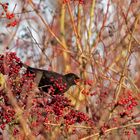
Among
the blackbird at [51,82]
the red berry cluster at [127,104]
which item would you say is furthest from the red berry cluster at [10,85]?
the red berry cluster at [127,104]

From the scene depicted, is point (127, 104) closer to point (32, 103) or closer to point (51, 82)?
point (51, 82)

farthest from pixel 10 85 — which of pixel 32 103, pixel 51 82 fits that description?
pixel 51 82

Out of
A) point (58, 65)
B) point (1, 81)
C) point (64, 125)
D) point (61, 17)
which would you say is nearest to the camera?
point (1, 81)

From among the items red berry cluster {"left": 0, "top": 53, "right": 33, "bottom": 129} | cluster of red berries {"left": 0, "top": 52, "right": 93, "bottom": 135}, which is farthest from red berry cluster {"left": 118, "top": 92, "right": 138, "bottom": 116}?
red berry cluster {"left": 0, "top": 53, "right": 33, "bottom": 129}

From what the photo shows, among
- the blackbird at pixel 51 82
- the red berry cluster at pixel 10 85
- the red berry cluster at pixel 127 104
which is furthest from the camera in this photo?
the red berry cluster at pixel 127 104

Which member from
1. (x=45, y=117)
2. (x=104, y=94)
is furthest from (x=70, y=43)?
(x=45, y=117)

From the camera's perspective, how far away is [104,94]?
5301 millimetres

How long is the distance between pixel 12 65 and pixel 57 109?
0.54 metres

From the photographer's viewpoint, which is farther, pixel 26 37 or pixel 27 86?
pixel 26 37

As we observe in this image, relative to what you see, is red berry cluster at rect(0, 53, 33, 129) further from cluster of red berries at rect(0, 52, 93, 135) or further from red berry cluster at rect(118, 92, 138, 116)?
red berry cluster at rect(118, 92, 138, 116)

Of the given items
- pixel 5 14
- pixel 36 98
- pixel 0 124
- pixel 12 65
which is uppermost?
pixel 5 14

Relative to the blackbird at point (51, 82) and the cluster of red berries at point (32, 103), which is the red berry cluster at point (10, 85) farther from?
the blackbird at point (51, 82)

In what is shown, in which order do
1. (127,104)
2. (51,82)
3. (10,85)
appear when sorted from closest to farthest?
(10,85)
(127,104)
(51,82)

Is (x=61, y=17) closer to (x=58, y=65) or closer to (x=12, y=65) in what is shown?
(x=58, y=65)
